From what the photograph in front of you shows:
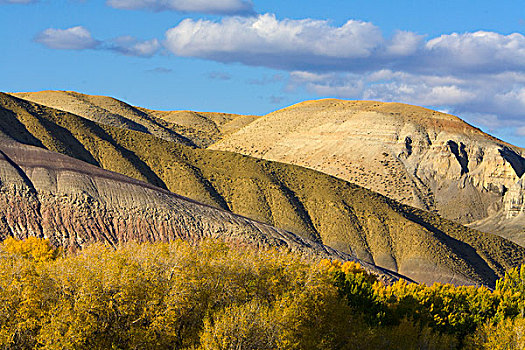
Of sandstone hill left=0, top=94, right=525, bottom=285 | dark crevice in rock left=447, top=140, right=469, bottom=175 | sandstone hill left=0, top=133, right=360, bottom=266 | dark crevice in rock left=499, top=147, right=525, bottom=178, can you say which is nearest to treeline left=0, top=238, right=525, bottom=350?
sandstone hill left=0, top=133, right=360, bottom=266

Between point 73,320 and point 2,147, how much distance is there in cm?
5204

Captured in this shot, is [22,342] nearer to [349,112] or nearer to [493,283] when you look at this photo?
[493,283]

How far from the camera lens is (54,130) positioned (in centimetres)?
10556

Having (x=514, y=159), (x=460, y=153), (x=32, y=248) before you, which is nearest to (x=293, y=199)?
(x=32, y=248)

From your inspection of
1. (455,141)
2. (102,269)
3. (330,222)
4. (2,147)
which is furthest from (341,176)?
(102,269)

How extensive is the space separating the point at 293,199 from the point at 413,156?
177 ft

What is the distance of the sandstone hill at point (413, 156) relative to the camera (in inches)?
5472

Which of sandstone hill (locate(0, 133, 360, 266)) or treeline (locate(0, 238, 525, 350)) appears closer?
treeline (locate(0, 238, 525, 350))

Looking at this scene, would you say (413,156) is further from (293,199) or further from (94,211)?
(94,211)

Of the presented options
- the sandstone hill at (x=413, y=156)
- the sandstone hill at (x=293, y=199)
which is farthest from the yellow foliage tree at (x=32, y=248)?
the sandstone hill at (x=413, y=156)

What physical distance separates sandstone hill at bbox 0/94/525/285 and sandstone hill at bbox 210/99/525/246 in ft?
82.0

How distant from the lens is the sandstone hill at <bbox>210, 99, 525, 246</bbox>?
13900 cm

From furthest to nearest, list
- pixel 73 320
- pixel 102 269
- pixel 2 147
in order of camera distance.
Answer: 1. pixel 2 147
2. pixel 102 269
3. pixel 73 320

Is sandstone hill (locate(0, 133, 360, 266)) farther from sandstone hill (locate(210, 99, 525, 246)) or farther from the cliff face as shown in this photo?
sandstone hill (locate(210, 99, 525, 246))
